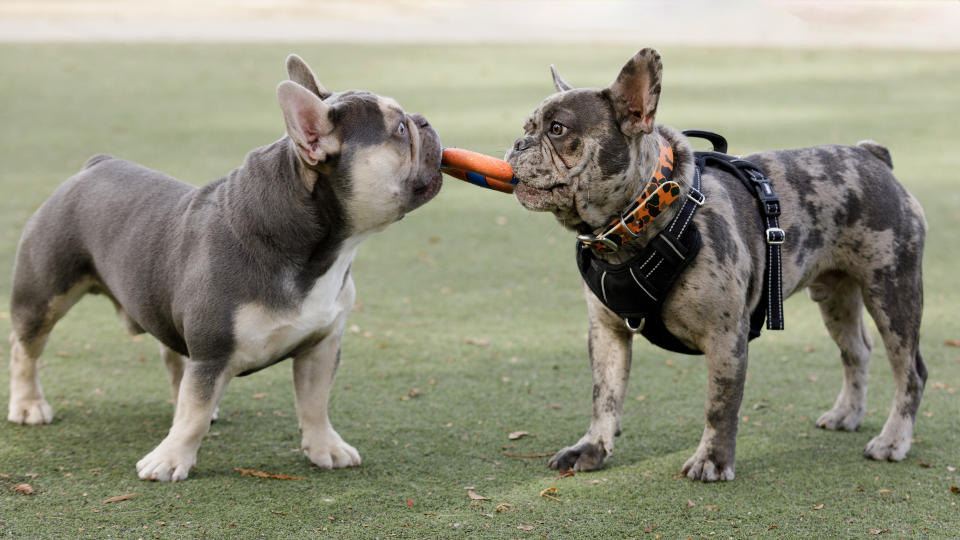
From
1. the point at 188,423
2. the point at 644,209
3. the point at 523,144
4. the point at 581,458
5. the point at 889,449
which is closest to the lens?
the point at 644,209

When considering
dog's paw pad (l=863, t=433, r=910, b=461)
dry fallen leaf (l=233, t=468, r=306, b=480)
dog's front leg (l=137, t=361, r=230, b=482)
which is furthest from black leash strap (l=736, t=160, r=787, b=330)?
dog's front leg (l=137, t=361, r=230, b=482)

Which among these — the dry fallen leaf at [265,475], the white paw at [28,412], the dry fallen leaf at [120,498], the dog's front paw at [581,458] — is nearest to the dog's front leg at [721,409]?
the dog's front paw at [581,458]

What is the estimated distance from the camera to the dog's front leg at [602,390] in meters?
4.11

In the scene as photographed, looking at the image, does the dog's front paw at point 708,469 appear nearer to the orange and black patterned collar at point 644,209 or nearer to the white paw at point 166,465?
the orange and black patterned collar at point 644,209

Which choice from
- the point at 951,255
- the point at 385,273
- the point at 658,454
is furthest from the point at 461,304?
the point at 951,255

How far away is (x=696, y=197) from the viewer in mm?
3748

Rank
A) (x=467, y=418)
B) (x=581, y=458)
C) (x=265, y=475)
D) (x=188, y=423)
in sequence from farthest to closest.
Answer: (x=467, y=418) < (x=581, y=458) < (x=265, y=475) < (x=188, y=423)

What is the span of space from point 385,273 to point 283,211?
138 inches

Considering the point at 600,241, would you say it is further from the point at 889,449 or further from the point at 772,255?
the point at 889,449

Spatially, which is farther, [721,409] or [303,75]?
[303,75]

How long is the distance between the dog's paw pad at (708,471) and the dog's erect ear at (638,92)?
1.36m

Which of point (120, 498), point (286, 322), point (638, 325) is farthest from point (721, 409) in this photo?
point (120, 498)

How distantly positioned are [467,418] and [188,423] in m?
1.39

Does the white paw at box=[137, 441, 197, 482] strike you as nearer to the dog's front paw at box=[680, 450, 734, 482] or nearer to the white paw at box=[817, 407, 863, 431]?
the dog's front paw at box=[680, 450, 734, 482]
